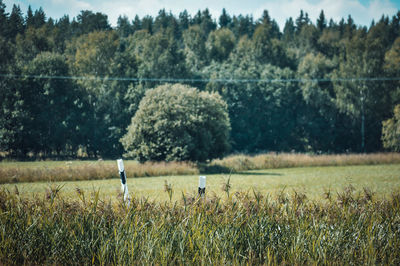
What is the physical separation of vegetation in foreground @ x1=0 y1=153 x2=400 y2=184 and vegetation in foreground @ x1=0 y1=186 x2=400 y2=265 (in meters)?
1.90

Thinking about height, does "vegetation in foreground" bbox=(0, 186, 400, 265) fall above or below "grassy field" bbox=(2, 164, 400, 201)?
above

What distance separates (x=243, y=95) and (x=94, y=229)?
2437 inches

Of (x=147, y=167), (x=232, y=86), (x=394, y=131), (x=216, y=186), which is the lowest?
(x=216, y=186)

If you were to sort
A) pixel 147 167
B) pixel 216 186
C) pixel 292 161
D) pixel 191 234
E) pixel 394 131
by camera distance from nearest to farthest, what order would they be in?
1. pixel 191 234
2. pixel 216 186
3. pixel 147 167
4. pixel 292 161
5. pixel 394 131

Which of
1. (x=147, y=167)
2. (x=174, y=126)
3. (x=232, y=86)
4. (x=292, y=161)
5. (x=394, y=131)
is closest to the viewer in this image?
(x=147, y=167)

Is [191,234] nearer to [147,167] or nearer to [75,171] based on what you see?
[75,171]

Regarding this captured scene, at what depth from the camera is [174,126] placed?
3378 cm

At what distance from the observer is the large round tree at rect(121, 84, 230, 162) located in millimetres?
33906

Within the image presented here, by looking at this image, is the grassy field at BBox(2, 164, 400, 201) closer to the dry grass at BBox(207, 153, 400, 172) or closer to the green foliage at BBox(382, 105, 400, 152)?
the dry grass at BBox(207, 153, 400, 172)

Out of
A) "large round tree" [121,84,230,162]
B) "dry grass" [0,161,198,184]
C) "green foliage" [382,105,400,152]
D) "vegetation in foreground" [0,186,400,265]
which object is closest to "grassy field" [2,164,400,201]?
"dry grass" [0,161,198,184]

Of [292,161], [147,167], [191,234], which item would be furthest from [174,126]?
[191,234]

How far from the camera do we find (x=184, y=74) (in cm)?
6394

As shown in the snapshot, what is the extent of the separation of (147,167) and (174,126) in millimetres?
5988

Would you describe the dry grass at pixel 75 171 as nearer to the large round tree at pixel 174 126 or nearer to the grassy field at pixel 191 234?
the large round tree at pixel 174 126
